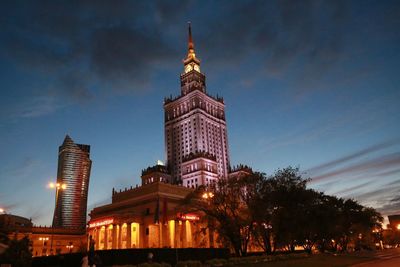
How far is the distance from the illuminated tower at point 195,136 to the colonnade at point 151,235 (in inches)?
2509

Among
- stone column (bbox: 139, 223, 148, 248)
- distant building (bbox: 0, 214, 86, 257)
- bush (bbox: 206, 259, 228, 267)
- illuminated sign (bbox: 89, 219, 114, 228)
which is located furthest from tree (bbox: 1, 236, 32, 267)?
distant building (bbox: 0, 214, 86, 257)

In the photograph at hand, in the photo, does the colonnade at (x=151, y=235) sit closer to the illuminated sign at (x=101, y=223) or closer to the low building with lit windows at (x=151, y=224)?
the low building with lit windows at (x=151, y=224)

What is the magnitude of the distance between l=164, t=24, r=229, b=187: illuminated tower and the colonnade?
209 feet

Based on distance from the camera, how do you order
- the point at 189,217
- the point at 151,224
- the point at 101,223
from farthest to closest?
the point at 101,223 → the point at 151,224 → the point at 189,217

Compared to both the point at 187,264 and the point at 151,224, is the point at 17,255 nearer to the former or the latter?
the point at 187,264

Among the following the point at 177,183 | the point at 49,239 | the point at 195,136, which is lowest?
the point at 49,239

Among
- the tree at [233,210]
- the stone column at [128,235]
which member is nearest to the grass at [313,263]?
the tree at [233,210]

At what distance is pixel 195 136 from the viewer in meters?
166

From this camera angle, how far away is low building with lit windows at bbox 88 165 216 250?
81875 mm

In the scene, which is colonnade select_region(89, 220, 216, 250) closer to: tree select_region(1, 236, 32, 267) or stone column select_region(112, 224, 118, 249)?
stone column select_region(112, 224, 118, 249)

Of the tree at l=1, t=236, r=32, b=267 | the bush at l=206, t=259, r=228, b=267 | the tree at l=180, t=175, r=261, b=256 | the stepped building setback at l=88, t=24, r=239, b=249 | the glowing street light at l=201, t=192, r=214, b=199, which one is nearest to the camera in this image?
the tree at l=1, t=236, r=32, b=267

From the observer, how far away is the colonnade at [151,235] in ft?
269

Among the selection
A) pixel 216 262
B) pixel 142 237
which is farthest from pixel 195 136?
pixel 216 262

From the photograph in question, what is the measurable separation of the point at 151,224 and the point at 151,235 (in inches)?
104
